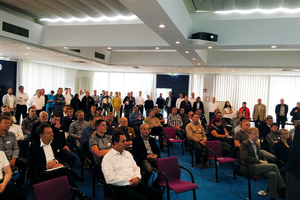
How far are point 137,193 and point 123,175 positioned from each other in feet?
1.01

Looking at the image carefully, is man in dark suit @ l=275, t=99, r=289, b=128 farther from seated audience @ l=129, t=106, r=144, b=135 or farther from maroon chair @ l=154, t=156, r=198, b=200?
maroon chair @ l=154, t=156, r=198, b=200

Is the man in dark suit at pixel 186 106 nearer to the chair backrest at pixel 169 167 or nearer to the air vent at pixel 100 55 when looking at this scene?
the air vent at pixel 100 55

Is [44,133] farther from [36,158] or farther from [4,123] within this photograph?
[4,123]

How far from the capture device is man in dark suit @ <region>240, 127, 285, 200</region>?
12.3 feet

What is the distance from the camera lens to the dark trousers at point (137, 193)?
2811 millimetres

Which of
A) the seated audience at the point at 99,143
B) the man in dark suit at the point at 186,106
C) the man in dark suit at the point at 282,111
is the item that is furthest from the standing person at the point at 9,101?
the man in dark suit at the point at 282,111

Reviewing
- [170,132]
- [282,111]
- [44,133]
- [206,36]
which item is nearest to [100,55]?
[170,132]

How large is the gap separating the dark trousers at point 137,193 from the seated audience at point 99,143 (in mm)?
997

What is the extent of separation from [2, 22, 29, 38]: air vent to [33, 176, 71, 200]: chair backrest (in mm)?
4903

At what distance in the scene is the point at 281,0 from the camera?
4543mm

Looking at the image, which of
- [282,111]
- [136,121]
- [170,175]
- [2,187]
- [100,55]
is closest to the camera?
[2,187]

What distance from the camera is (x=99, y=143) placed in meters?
4.10

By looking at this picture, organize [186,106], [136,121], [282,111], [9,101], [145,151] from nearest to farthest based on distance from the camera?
[145,151] < [136,121] < [9,101] < [282,111] < [186,106]

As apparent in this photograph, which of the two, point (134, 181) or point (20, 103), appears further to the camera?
point (20, 103)
